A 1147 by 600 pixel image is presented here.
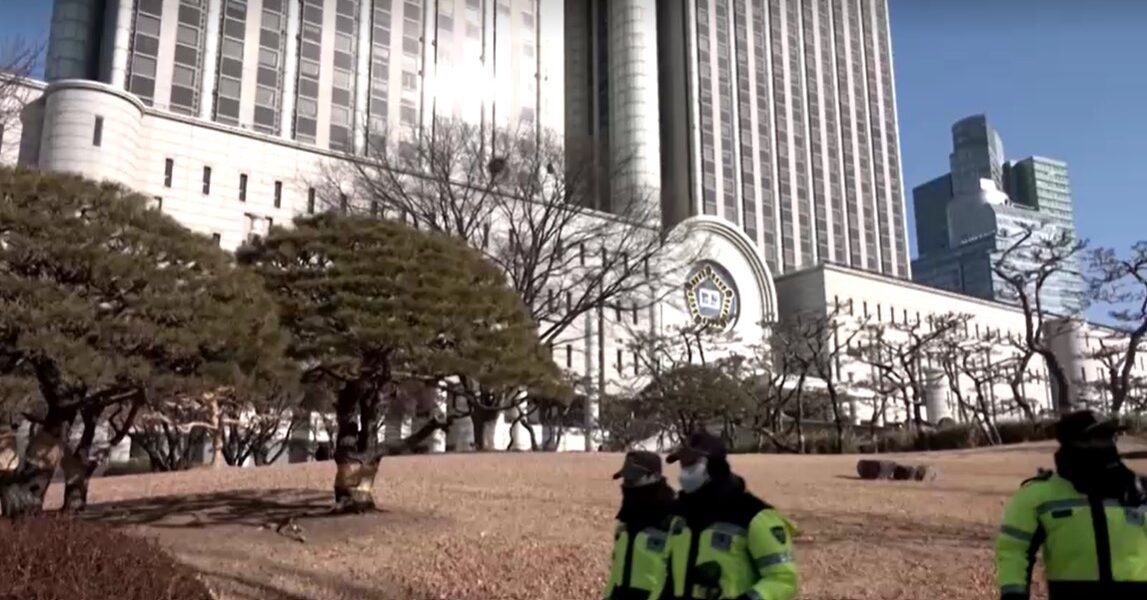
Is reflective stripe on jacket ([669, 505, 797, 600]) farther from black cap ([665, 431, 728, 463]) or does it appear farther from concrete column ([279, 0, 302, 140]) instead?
concrete column ([279, 0, 302, 140])

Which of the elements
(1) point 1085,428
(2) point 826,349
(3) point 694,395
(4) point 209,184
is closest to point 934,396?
(2) point 826,349

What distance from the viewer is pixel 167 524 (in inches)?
520

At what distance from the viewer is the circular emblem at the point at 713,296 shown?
6681 centimetres

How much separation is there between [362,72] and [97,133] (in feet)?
73.9

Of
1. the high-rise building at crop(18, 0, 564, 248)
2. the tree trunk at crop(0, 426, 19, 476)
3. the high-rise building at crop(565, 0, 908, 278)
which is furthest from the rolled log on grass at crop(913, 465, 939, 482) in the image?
the high-rise building at crop(565, 0, 908, 278)

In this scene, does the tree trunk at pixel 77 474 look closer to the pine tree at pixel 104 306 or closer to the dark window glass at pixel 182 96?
the pine tree at pixel 104 306

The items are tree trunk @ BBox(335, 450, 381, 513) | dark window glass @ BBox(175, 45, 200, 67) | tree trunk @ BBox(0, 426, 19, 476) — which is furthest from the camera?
dark window glass @ BBox(175, 45, 200, 67)

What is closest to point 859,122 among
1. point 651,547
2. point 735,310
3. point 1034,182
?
point 735,310

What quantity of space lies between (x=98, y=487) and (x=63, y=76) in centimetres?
4433

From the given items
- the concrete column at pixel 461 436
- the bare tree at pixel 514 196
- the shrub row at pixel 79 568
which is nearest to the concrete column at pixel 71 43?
the bare tree at pixel 514 196

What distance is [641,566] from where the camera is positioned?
4.18 m

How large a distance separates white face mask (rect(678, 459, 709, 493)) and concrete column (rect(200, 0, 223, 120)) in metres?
58.1

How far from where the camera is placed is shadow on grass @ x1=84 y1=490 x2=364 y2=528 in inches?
530

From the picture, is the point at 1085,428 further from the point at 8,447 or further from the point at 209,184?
the point at 209,184
